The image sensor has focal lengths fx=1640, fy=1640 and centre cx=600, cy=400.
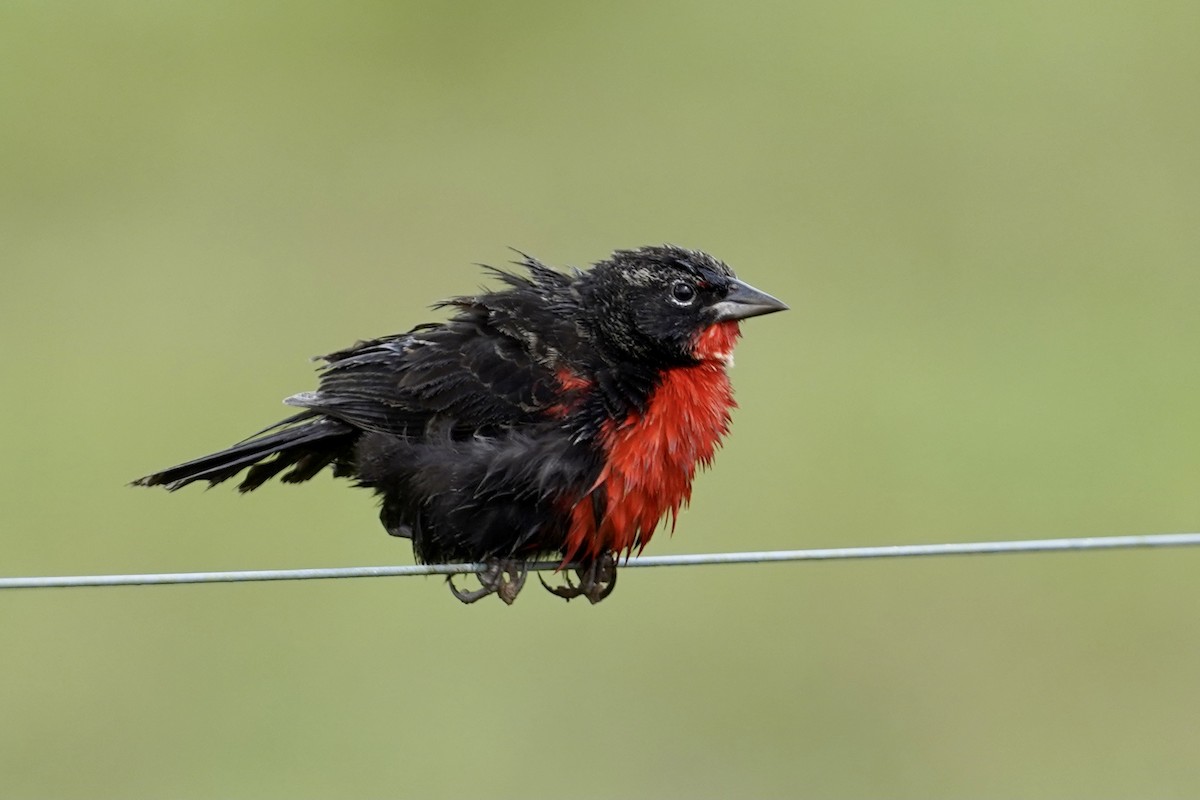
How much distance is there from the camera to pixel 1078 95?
12.5m

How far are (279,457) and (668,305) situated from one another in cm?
153

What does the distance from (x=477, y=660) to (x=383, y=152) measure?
5145mm

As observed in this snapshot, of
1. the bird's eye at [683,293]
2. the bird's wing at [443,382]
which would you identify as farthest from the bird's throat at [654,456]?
the bird's wing at [443,382]

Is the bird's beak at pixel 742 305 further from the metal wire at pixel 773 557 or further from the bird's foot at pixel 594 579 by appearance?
the metal wire at pixel 773 557

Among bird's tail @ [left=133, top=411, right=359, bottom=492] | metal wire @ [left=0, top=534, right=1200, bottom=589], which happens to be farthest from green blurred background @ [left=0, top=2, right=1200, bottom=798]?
metal wire @ [left=0, top=534, right=1200, bottom=589]

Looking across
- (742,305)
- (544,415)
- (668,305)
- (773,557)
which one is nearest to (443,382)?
(544,415)

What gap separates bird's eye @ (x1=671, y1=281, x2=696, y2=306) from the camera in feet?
17.6

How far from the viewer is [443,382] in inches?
210

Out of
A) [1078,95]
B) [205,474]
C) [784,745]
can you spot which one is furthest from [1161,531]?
[205,474]

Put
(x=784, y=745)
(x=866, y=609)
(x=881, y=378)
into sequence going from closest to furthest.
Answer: (x=784, y=745) → (x=866, y=609) → (x=881, y=378)

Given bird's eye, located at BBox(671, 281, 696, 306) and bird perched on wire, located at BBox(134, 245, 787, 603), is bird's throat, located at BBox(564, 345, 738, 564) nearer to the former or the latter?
bird perched on wire, located at BBox(134, 245, 787, 603)

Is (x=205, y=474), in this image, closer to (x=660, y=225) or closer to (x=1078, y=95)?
(x=660, y=225)

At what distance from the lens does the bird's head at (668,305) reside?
5.30m

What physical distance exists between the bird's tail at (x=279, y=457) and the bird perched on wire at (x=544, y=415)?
0.04 ft
